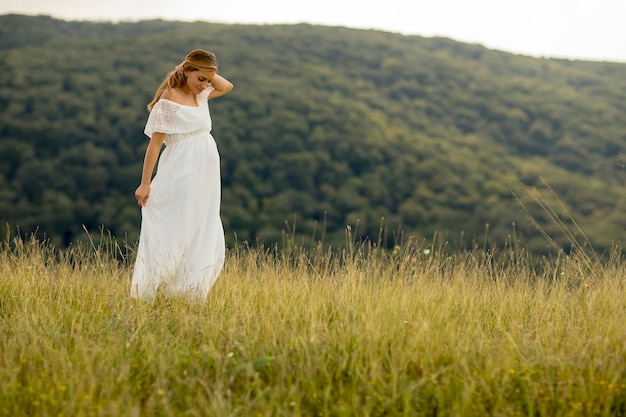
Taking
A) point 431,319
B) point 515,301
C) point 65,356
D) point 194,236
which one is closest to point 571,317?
point 515,301

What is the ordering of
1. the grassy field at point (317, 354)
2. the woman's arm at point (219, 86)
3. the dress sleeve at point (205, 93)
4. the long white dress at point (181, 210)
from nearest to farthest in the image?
the grassy field at point (317, 354), the long white dress at point (181, 210), the dress sleeve at point (205, 93), the woman's arm at point (219, 86)

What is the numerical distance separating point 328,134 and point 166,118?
57417mm

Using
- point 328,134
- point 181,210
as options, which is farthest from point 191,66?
point 328,134

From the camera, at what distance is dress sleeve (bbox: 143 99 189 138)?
4.73 meters

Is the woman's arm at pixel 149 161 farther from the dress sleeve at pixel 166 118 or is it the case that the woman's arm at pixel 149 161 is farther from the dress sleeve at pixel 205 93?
the dress sleeve at pixel 205 93

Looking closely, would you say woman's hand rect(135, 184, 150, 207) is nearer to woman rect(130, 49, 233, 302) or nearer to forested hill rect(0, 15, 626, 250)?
woman rect(130, 49, 233, 302)

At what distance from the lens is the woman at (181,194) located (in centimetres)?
470

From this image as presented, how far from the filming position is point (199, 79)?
4.82m

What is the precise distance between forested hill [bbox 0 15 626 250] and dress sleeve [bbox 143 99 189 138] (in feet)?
70.2

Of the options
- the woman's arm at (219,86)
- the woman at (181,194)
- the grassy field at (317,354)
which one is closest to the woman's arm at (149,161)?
the woman at (181,194)

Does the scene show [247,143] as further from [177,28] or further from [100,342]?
[177,28]

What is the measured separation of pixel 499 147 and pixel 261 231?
34.1 meters

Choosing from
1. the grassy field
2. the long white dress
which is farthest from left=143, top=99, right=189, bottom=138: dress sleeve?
the grassy field

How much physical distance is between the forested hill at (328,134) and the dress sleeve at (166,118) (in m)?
21.4
